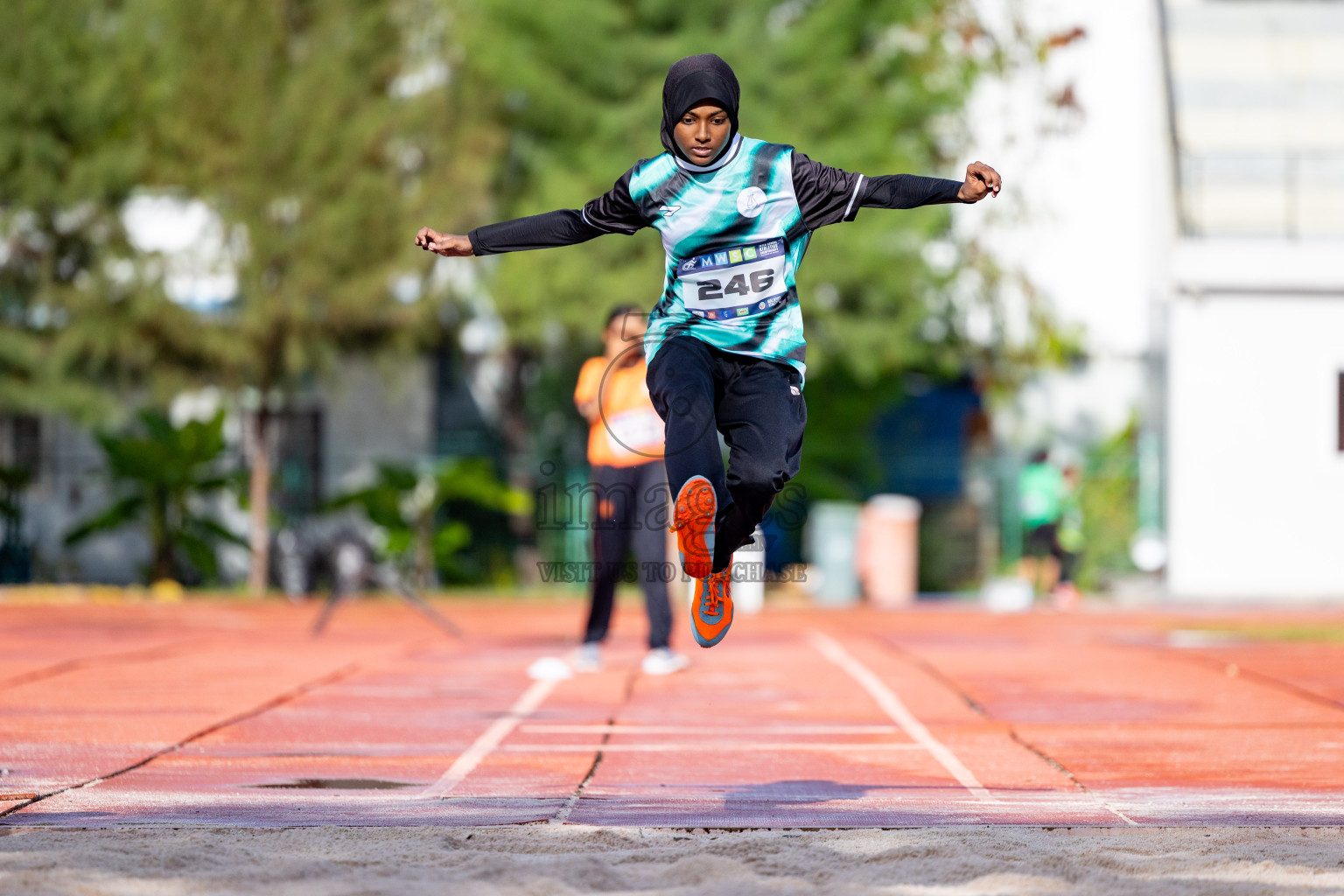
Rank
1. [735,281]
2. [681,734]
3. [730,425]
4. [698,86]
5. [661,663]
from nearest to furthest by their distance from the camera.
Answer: [698,86]
[735,281]
[730,425]
[681,734]
[661,663]

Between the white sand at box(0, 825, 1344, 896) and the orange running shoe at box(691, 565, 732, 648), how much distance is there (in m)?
1.08

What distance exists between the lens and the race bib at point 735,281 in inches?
203

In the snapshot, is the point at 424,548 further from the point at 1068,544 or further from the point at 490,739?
the point at 490,739

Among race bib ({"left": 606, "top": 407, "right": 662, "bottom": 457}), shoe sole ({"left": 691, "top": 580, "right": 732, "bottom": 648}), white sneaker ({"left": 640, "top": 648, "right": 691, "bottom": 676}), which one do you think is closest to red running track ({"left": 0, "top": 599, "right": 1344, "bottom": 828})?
white sneaker ({"left": 640, "top": 648, "right": 691, "bottom": 676})

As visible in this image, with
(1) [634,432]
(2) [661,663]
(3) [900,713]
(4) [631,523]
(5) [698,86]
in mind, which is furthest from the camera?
(2) [661,663]

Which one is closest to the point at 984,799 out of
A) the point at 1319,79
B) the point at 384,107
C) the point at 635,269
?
the point at 635,269

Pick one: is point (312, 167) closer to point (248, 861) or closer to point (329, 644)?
point (329, 644)

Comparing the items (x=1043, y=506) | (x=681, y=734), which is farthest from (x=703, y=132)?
(x=1043, y=506)

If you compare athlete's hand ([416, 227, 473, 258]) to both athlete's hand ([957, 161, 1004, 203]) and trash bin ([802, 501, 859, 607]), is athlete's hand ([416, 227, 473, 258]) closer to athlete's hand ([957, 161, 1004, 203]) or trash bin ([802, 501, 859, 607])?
athlete's hand ([957, 161, 1004, 203])

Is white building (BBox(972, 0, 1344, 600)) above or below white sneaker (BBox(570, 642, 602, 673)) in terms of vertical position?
above

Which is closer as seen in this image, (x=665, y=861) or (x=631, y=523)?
(x=665, y=861)

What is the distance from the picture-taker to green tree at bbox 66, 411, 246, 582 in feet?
59.4

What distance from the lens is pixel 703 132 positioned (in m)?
4.96

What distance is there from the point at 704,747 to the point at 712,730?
550 mm
